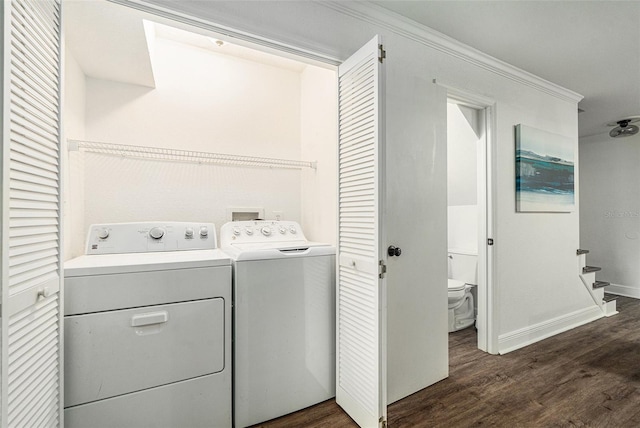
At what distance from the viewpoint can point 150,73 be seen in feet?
6.18

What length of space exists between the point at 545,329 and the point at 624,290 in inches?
98.9

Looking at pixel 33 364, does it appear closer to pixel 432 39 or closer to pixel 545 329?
pixel 432 39

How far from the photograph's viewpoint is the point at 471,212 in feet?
10.7

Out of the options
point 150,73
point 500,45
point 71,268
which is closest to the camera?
point 71,268

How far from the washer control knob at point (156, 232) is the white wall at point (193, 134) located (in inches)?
14.6

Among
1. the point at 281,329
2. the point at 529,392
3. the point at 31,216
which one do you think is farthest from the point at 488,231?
the point at 31,216

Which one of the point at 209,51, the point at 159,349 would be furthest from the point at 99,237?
the point at 209,51

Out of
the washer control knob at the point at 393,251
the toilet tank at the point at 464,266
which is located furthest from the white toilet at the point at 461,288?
the washer control knob at the point at 393,251

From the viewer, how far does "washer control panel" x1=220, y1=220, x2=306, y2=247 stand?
1970 mm

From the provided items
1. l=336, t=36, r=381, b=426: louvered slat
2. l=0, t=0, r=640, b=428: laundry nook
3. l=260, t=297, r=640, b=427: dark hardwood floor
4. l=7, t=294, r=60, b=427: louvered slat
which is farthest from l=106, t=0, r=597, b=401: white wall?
l=7, t=294, r=60, b=427: louvered slat

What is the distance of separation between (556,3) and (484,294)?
80.9 inches

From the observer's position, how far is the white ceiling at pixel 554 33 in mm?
1738

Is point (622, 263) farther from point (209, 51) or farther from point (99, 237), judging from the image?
point (99, 237)

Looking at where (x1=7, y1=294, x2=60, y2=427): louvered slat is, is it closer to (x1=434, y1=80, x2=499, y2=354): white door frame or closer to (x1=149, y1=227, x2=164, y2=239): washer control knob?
(x1=149, y1=227, x2=164, y2=239): washer control knob
